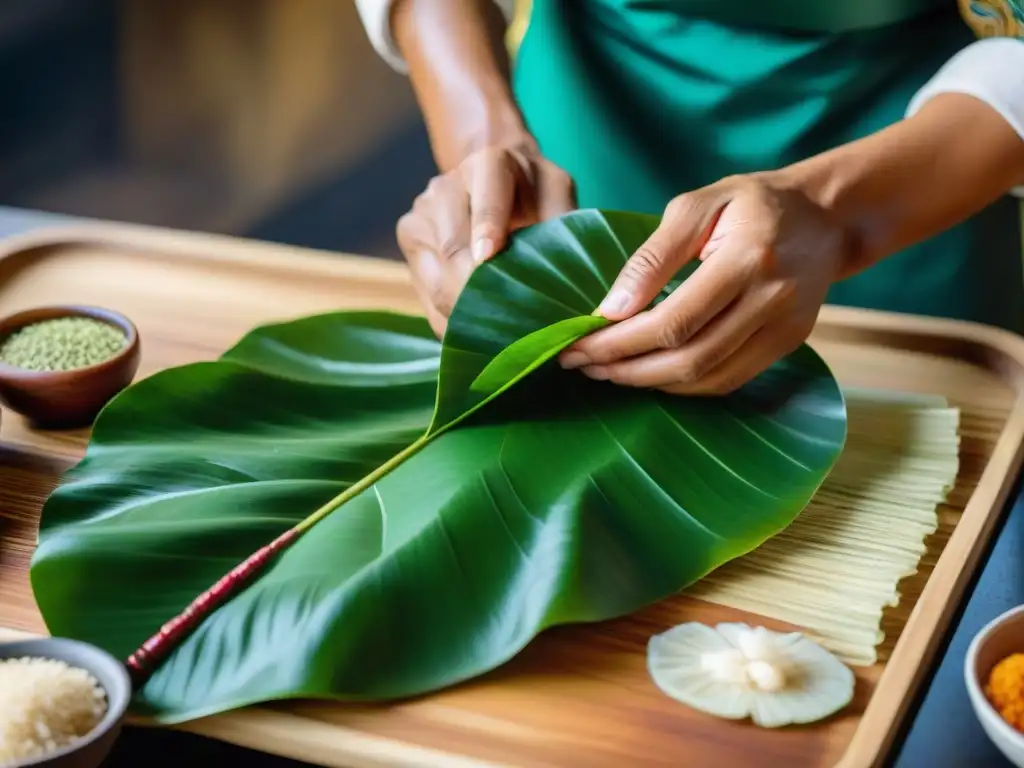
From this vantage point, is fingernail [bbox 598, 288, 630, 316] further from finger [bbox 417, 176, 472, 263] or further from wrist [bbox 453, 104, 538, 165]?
wrist [bbox 453, 104, 538, 165]

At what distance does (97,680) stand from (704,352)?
0.49m

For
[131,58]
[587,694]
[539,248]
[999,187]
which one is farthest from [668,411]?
[131,58]

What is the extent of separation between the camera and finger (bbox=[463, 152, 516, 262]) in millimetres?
1016

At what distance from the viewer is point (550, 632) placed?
814mm

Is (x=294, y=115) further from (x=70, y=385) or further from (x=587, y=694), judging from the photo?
(x=587, y=694)

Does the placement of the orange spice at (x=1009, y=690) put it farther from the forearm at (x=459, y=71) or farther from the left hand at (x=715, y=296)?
the forearm at (x=459, y=71)

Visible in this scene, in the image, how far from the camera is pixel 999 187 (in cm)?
113

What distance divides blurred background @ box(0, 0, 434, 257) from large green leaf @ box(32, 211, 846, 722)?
66.0 inches

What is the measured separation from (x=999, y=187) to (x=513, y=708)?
69 cm

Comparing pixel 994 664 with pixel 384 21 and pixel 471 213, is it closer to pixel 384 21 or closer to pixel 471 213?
pixel 471 213

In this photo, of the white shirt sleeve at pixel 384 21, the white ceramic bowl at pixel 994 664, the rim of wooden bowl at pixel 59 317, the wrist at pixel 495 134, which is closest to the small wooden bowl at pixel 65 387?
the rim of wooden bowl at pixel 59 317

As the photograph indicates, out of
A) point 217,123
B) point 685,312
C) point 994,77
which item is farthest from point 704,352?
point 217,123

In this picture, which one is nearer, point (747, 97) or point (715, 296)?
point (715, 296)

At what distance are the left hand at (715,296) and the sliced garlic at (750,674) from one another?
23 cm
